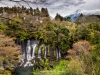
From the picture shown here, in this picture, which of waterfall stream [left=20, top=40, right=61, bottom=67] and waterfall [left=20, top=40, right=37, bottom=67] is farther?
waterfall stream [left=20, top=40, right=61, bottom=67]

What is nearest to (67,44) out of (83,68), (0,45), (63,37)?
(63,37)

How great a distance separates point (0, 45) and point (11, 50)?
1582 millimetres

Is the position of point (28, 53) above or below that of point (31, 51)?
below

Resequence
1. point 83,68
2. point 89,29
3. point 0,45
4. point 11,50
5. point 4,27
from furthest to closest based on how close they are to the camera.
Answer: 1. point 89,29
2. point 4,27
3. point 11,50
4. point 0,45
5. point 83,68

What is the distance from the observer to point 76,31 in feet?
73.9

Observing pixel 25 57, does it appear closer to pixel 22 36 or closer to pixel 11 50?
pixel 22 36

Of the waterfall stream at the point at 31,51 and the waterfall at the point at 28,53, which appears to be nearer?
the waterfall at the point at 28,53

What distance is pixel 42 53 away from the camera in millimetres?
21750

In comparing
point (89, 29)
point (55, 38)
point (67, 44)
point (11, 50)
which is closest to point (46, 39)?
point (55, 38)

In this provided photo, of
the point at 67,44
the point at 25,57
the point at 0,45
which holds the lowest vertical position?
the point at 25,57

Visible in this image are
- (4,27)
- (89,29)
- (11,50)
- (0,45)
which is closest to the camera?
(0,45)

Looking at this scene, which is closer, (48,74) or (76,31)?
(48,74)

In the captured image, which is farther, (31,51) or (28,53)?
(31,51)

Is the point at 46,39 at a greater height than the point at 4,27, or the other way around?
the point at 4,27
